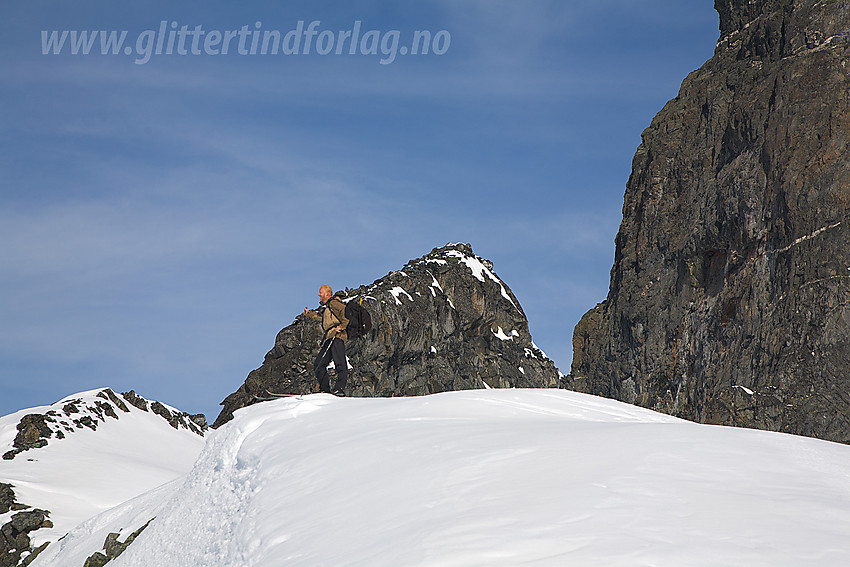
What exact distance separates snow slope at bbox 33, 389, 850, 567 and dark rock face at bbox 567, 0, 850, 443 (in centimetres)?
2619

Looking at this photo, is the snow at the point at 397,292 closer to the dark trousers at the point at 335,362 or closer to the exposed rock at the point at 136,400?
the exposed rock at the point at 136,400

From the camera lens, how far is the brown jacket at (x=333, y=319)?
14711 millimetres

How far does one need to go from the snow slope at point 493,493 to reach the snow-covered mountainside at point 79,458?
1135 cm

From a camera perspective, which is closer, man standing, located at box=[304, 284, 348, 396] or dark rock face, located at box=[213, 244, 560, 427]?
man standing, located at box=[304, 284, 348, 396]

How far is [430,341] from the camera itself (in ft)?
237

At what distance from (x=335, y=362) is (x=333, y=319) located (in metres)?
0.81

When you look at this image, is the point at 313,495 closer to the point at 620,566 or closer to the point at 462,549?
the point at 462,549

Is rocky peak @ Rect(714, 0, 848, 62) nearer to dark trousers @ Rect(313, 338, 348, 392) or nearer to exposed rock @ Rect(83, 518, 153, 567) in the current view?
dark trousers @ Rect(313, 338, 348, 392)

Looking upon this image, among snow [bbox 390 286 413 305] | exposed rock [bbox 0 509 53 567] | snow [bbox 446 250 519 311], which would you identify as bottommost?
exposed rock [bbox 0 509 53 567]

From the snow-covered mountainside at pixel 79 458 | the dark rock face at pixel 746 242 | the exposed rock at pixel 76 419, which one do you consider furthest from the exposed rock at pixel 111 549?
the dark rock face at pixel 746 242

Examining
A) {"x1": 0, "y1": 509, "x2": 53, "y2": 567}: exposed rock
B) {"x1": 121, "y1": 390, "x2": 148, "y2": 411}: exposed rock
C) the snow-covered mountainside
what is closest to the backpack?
the snow-covered mountainside

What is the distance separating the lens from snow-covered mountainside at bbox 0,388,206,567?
2209 cm

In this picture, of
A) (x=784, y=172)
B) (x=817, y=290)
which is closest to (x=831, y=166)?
(x=784, y=172)

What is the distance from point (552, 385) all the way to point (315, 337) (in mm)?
32380
